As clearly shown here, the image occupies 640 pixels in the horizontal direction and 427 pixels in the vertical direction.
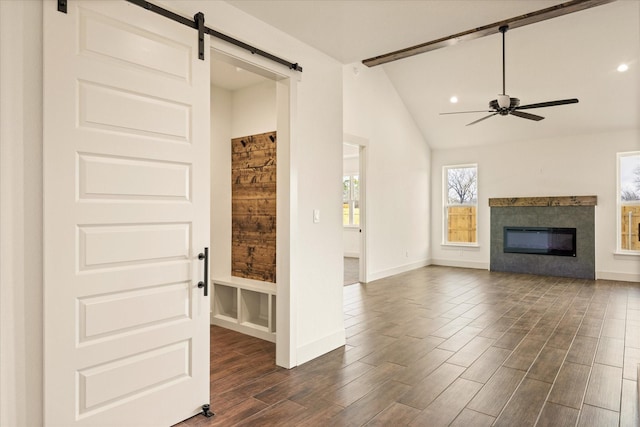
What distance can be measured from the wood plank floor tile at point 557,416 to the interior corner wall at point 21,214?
8.98 feet

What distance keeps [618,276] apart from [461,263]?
9.18ft

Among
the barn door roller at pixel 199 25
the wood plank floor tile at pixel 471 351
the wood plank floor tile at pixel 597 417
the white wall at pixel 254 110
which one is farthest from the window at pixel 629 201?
the barn door roller at pixel 199 25

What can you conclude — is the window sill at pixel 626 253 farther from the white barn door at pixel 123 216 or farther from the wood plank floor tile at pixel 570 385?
the white barn door at pixel 123 216

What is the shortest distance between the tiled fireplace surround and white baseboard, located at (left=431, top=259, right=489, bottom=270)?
20 cm

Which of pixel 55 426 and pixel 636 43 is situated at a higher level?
pixel 636 43

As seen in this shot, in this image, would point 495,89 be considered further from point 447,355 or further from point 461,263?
point 447,355

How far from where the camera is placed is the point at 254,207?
4199 millimetres

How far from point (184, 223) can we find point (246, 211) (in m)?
1.91

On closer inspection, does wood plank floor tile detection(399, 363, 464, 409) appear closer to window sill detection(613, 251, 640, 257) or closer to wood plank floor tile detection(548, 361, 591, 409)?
wood plank floor tile detection(548, 361, 591, 409)

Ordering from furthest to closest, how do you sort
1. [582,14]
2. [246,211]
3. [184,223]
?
[582,14], [246,211], [184,223]

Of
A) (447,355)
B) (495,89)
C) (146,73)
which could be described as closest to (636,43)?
(495,89)

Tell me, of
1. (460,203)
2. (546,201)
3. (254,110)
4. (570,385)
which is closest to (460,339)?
(570,385)

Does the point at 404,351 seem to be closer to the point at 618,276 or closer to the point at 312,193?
the point at 312,193

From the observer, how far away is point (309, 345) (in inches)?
131
